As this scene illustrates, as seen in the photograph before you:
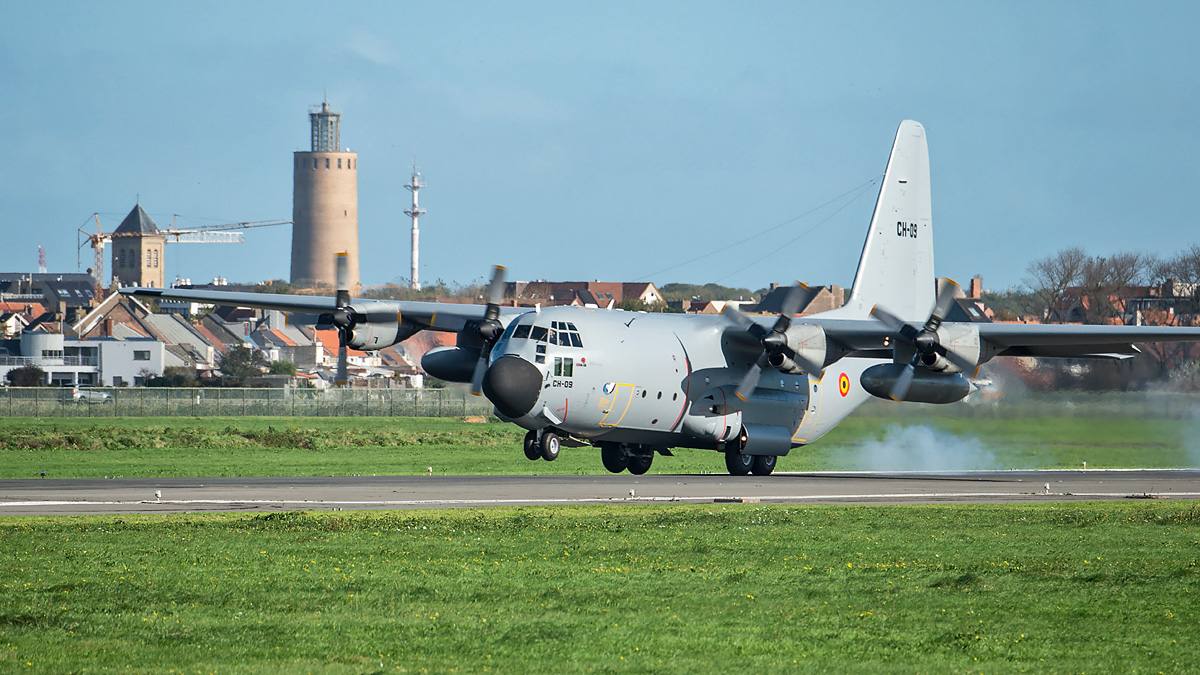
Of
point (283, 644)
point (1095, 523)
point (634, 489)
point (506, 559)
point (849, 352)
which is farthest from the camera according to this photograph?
point (849, 352)

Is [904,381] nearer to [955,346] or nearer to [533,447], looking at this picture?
[955,346]

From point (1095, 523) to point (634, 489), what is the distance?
1081 centimetres

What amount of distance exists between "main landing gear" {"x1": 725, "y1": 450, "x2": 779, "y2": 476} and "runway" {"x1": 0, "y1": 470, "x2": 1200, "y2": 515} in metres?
0.45

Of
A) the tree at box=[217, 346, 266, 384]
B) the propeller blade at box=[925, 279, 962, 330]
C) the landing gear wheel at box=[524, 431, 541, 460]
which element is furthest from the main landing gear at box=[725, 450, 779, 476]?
the tree at box=[217, 346, 266, 384]

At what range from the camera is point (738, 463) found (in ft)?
121

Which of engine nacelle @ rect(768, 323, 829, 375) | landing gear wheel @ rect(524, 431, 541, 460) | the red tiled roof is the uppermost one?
the red tiled roof

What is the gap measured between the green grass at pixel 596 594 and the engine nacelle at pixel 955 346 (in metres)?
9.24

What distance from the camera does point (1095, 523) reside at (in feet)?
78.7

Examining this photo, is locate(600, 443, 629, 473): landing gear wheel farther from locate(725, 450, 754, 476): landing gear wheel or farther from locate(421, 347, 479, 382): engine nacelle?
locate(421, 347, 479, 382): engine nacelle

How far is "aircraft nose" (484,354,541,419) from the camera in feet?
99.2

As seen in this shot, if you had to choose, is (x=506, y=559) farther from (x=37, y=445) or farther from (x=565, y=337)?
(x=37, y=445)

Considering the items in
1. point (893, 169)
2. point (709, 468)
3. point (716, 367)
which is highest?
point (893, 169)

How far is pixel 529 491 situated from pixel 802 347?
8.44 m

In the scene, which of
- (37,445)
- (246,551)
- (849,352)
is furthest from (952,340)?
(37,445)
